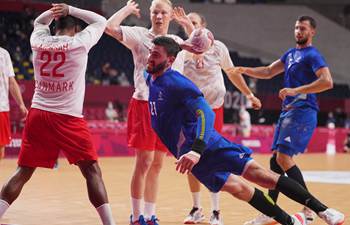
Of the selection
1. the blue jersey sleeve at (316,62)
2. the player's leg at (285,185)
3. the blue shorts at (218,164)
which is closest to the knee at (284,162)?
the blue jersey sleeve at (316,62)

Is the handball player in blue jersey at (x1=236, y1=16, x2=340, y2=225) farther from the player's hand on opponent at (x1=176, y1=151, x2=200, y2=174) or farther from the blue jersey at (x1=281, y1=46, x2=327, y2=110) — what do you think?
the player's hand on opponent at (x1=176, y1=151, x2=200, y2=174)

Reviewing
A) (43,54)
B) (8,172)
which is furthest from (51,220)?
(8,172)

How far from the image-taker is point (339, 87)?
30109 millimetres

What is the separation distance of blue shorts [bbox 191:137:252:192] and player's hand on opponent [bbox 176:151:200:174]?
42 cm

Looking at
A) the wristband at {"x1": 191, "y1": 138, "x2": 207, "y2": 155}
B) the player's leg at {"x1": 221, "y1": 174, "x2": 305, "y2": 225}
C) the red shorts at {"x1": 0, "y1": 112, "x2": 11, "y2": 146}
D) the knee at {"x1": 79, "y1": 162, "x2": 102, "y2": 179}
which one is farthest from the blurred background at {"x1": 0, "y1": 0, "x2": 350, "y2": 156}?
the wristband at {"x1": 191, "y1": 138, "x2": 207, "y2": 155}

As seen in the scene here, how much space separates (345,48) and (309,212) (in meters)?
25.9

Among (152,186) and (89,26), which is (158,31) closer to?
(89,26)

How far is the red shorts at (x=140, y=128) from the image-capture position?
24.1 feet

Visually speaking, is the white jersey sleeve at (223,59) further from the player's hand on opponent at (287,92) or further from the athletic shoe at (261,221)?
the athletic shoe at (261,221)

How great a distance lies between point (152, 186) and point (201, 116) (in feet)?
6.44

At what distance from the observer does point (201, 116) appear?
5.77 meters

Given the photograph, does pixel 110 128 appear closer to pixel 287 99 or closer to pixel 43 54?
pixel 287 99

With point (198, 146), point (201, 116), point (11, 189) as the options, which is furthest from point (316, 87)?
point (11, 189)

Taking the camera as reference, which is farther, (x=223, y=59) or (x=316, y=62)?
(x=223, y=59)
